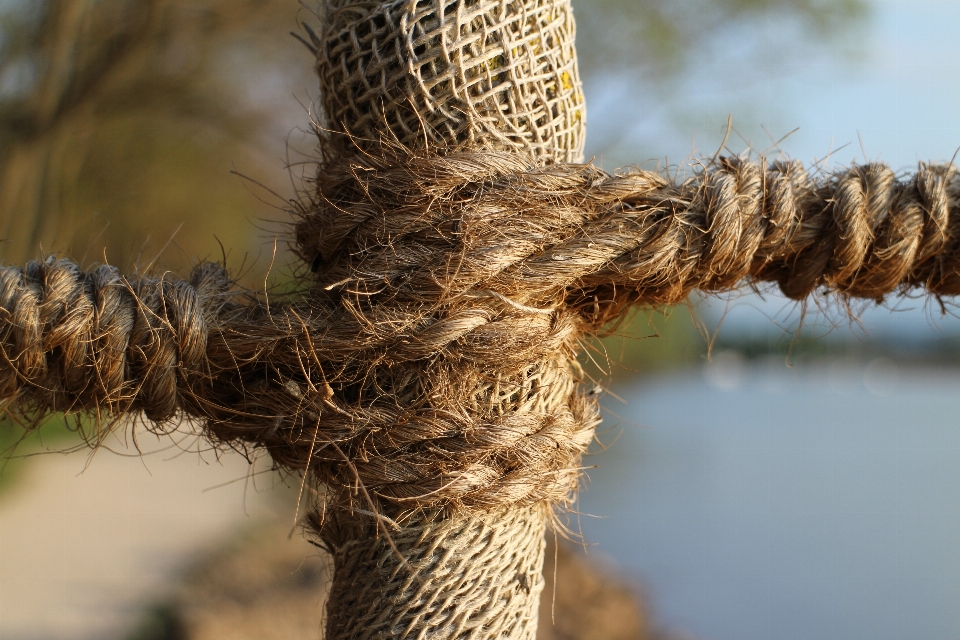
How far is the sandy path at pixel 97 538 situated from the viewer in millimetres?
3729

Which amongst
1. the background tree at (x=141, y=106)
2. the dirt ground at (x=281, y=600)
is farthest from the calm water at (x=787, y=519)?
the background tree at (x=141, y=106)

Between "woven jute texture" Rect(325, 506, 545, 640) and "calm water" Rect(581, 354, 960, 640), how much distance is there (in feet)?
8.27

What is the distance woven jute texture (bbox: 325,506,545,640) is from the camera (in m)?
0.53

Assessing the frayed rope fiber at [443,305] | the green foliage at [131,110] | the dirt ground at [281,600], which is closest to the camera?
the frayed rope fiber at [443,305]

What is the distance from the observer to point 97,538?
4.89m

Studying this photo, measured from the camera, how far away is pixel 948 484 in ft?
22.2

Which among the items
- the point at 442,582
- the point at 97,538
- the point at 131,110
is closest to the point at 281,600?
the point at 97,538

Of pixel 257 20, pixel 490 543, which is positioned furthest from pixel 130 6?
pixel 490 543

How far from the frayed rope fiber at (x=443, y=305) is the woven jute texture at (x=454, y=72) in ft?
0.09

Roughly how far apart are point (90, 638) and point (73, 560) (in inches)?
44.5

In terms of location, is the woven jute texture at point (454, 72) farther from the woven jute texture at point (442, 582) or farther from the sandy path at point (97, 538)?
the sandy path at point (97, 538)

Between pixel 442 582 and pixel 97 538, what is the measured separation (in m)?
5.18

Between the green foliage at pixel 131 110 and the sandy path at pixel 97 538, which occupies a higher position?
the green foliage at pixel 131 110

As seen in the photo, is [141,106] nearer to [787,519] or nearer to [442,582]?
[442,582]
